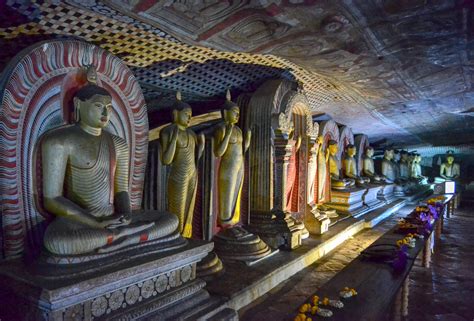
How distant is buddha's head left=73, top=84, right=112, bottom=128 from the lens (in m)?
2.40

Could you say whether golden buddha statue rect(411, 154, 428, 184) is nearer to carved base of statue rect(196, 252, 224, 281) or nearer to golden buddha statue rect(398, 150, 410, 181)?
golden buddha statue rect(398, 150, 410, 181)

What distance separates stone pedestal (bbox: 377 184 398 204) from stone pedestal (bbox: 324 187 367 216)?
2378 mm

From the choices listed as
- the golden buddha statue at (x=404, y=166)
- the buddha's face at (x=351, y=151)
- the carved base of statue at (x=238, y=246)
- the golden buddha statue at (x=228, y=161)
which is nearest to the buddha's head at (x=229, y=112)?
the golden buddha statue at (x=228, y=161)

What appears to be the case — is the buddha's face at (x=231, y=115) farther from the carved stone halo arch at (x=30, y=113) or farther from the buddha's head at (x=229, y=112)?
the carved stone halo arch at (x=30, y=113)

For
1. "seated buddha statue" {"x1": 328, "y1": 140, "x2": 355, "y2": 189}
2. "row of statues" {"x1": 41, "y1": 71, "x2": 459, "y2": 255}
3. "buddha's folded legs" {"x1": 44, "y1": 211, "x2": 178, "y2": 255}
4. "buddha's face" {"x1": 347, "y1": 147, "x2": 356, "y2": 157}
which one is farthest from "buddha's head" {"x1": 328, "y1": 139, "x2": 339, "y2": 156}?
"buddha's folded legs" {"x1": 44, "y1": 211, "x2": 178, "y2": 255}

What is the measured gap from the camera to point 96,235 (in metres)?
2.10

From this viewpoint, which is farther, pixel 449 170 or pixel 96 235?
pixel 449 170

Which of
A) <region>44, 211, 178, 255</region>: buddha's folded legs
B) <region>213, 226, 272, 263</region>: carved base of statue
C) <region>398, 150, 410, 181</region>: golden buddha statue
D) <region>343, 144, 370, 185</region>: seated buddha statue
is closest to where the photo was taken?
<region>44, 211, 178, 255</region>: buddha's folded legs

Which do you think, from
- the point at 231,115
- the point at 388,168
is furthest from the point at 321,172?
the point at 388,168

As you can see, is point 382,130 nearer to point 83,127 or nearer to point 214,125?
point 214,125

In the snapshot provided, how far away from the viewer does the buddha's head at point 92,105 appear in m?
2.40

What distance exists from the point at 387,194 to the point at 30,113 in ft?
33.6

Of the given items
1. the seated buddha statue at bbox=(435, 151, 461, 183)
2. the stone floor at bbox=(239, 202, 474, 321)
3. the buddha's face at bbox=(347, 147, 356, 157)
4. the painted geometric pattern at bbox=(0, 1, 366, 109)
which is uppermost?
the painted geometric pattern at bbox=(0, 1, 366, 109)

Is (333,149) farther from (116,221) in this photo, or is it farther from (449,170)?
(449,170)
